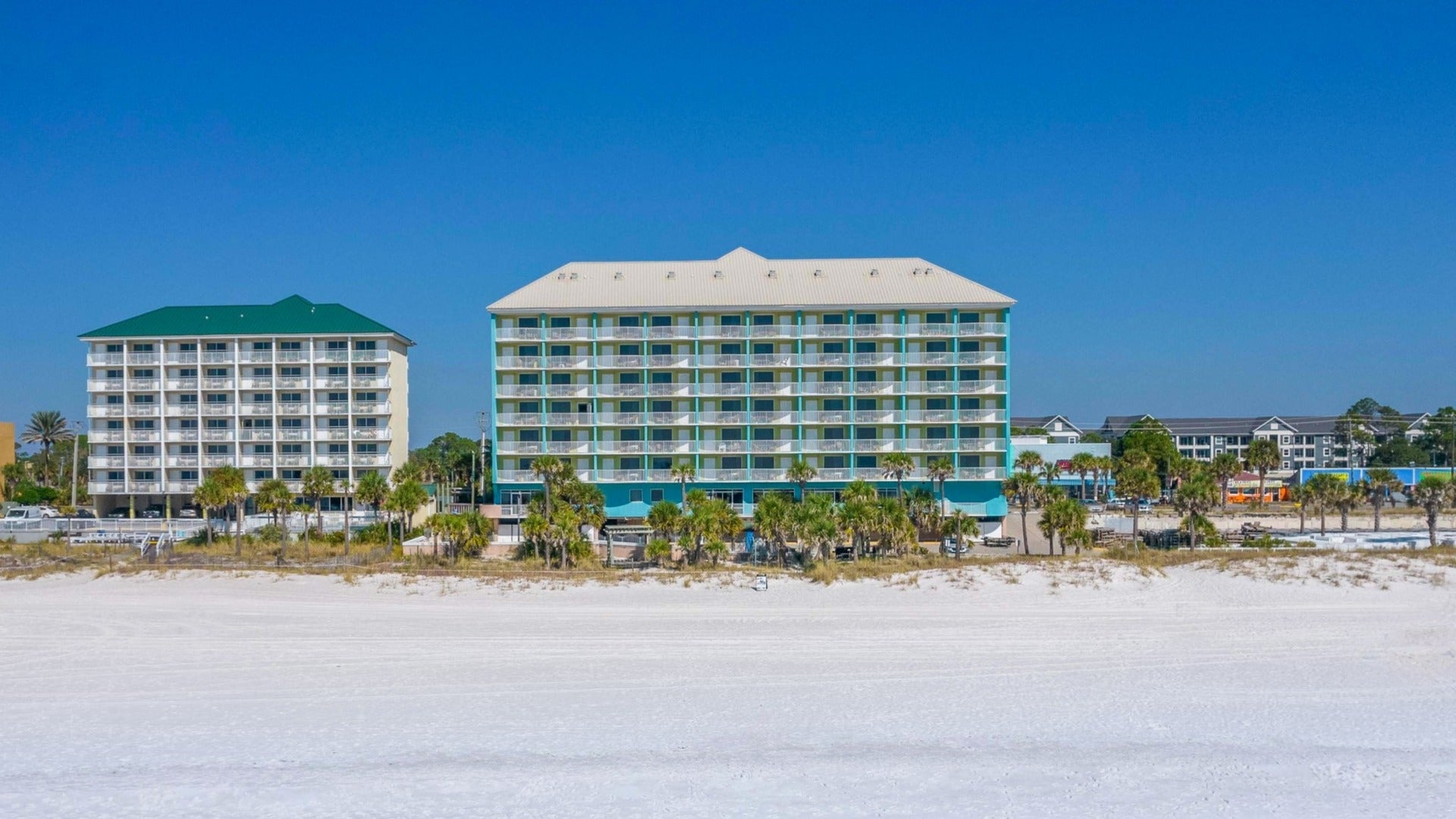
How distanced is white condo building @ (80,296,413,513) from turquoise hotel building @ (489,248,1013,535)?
37.3ft

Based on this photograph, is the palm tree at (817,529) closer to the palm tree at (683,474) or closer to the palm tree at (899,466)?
the palm tree at (899,466)

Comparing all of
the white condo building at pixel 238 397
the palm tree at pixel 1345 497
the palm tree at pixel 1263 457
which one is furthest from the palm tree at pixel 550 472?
the palm tree at pixel 1263 457

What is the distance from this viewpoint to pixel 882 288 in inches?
2295

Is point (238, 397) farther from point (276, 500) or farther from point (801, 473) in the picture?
point (801, 473)

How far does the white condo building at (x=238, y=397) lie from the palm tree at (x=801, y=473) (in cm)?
2659

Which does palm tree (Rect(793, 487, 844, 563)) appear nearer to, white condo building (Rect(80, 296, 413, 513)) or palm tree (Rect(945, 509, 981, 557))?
palm tree (Rect(945, 509, 981, 557))

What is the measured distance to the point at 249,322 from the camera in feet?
208

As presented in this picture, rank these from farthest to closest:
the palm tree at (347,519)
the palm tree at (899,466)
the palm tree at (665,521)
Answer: the palm tree at (899,466) → the palm tree at (347,519) → the palm tree at (665,521)

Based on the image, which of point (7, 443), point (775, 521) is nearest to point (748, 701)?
point (775, 521)

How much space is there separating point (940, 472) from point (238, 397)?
4345cm

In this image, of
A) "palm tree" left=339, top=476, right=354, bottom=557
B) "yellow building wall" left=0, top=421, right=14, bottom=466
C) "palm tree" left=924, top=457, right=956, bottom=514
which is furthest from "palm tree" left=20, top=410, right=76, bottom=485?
"palm tree" left=924, top=457, right=956, bottom=514

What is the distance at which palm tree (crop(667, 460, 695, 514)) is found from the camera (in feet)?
178

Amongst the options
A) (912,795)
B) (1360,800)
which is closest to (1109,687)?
(1360,800)

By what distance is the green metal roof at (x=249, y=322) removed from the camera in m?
63.0
